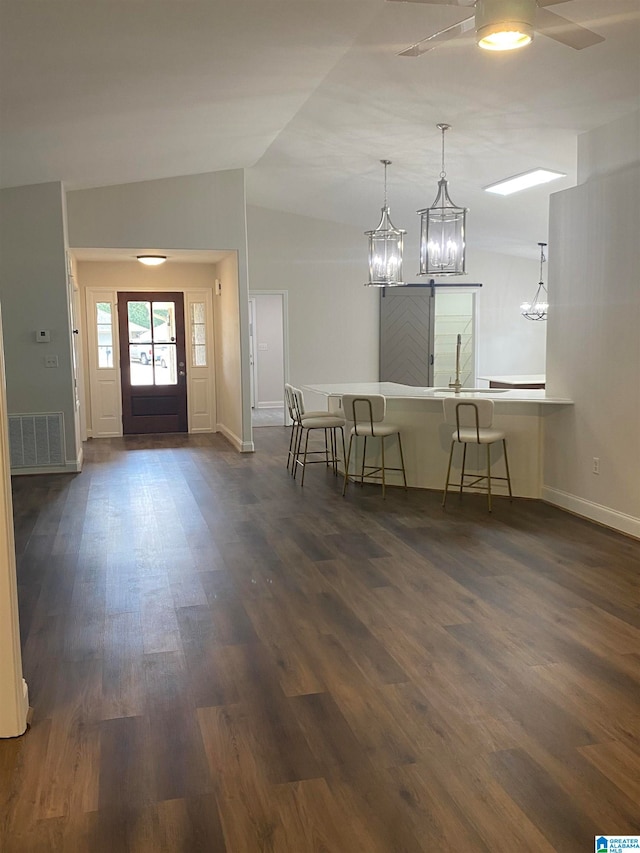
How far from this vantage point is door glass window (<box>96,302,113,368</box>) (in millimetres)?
9828

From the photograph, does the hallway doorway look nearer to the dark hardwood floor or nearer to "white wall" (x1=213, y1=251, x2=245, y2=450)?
"white wall" (x1=213, y1=251, x2=245, y2=450)

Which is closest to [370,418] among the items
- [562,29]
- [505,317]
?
[562,29]

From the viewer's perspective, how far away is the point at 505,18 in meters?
2.65

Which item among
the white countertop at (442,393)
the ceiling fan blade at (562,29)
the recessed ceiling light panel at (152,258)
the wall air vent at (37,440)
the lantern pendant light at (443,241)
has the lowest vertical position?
the wall air vent at (37,440)

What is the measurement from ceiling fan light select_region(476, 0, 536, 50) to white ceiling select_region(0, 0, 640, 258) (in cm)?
133

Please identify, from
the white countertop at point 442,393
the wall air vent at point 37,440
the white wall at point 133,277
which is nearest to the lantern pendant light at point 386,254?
the white countertop at point 442,393

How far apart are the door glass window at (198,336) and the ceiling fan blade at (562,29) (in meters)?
7.72

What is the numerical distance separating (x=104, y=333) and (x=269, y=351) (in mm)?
3316

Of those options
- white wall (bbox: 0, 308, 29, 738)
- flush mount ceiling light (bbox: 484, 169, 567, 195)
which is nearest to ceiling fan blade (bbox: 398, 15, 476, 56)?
white wall (bbox: 0, 308, 29, 738)

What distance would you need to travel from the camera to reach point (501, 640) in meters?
3.30

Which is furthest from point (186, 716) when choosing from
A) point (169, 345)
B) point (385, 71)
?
point (169, 345)

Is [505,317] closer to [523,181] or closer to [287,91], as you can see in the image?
[523,181]

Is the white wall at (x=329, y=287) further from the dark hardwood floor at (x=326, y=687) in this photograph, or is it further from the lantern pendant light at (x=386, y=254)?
the dark hardwood floor at (x=326, y=687)

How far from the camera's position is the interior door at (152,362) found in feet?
32.8
